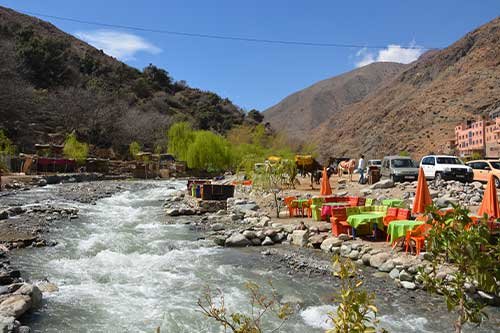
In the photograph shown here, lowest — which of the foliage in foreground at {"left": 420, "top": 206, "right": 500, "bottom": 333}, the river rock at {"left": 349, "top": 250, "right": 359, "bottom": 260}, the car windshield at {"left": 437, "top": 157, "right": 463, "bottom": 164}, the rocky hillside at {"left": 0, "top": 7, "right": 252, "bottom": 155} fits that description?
the river rock at {"left": 349, "top": 250, "right": 359, "bottom": 260}

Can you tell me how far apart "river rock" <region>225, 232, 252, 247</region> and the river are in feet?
1.60

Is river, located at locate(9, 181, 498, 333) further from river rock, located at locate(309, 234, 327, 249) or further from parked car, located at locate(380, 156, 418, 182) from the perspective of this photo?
parked car, located at locate(380, 156, 418, 182)

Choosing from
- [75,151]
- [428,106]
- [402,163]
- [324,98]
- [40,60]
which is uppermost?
[324,98]

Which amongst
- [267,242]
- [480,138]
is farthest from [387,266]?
[480,138]

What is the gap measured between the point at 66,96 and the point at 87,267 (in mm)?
56796

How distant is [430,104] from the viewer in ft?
257

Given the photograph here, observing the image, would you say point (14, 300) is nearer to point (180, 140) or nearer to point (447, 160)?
point (447, 160)

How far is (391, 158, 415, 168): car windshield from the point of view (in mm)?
22234

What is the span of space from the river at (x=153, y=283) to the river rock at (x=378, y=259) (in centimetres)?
156

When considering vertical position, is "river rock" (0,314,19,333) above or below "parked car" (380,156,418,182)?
below

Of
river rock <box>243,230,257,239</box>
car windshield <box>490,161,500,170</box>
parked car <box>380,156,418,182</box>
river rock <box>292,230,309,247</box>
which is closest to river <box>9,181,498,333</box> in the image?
river rock <box>243,230,257,239</box>

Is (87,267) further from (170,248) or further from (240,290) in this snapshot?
(240,290)

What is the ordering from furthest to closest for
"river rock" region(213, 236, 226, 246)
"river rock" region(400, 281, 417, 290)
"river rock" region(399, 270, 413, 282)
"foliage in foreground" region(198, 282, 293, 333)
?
"river rock" region(213, 236, 226, 246) < "river rock" region(399, 270, 413, 282) < "river rock" region(400, 281, 417, 290) < "foliage in foreground" region(198, 282, 293, 333)

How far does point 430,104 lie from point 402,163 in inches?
2452
